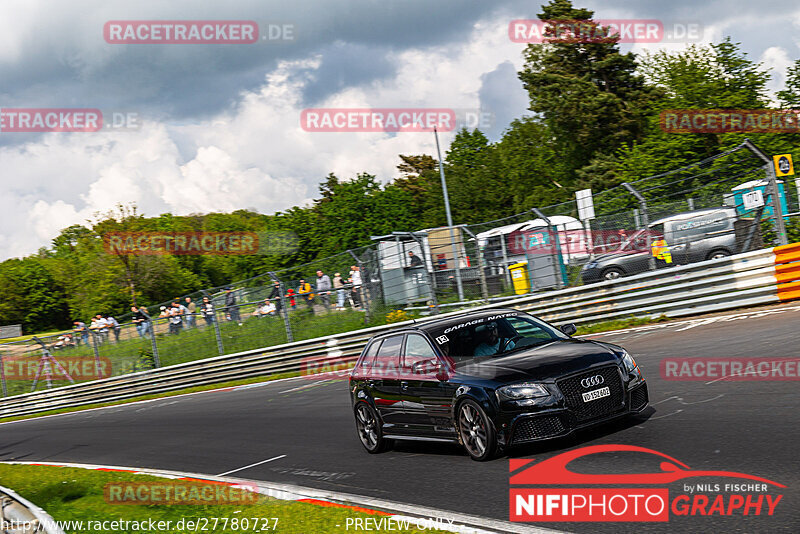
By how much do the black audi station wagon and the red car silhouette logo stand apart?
240 mm

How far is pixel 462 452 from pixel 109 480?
16.0 ft

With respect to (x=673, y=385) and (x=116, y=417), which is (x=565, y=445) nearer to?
(x=673, y=385)

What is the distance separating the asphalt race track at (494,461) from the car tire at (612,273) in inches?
59.5

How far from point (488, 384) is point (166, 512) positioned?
3298 millimetres

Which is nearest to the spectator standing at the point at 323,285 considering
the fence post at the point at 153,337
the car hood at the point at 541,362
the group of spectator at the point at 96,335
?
the fence post at the point at 153,337

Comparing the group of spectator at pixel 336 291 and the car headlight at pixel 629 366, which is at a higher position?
the group of spectator at pixel 336 291

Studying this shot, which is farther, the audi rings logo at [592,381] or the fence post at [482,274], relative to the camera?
the fence post at [482,274]

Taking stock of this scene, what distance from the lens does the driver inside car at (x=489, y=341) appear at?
27.1ft

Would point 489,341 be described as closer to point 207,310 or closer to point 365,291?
point 365,291

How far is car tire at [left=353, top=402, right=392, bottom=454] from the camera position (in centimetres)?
939

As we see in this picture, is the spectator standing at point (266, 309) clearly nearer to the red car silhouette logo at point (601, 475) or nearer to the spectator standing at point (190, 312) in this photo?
the spectator standing at point (190, 312)

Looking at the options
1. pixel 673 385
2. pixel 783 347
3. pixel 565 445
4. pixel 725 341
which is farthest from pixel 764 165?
pixel 565 445

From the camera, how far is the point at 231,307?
2314 cm

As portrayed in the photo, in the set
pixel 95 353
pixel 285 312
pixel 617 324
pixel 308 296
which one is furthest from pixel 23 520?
pixel 95 353
